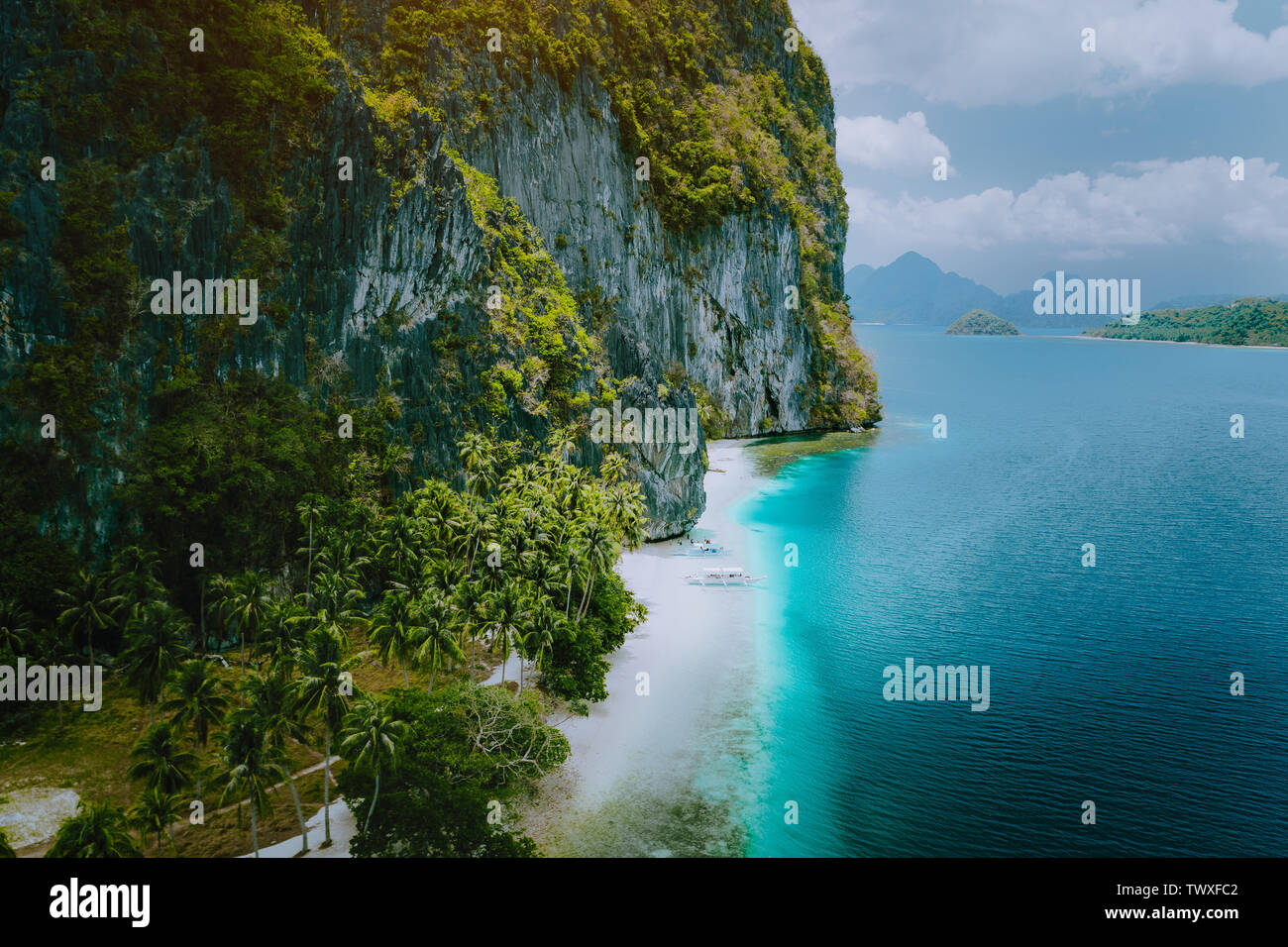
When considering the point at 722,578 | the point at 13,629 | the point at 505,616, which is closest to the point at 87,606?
the point at 13,629

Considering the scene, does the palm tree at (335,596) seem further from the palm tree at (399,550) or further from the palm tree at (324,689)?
the palm tree at (324,689)

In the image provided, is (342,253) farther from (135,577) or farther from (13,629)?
(13,629)

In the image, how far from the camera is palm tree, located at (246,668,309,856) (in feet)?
104

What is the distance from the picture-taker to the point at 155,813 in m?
29.9

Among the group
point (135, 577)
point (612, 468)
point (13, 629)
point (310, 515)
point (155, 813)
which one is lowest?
point (155, 813)

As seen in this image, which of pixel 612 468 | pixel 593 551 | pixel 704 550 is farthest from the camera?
pixel 704 550

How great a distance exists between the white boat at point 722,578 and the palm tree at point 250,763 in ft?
124

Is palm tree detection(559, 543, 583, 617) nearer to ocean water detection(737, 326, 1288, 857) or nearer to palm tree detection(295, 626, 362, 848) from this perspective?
ocean water detection(737, 326, 1288, 857)

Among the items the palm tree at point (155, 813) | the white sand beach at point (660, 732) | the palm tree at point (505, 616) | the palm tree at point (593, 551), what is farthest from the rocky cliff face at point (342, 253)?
the palm tree at point (155, 813)

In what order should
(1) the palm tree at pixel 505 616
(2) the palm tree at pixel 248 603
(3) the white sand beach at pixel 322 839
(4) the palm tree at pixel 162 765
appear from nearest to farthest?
(4) the palm tree at pixel 162 765 → (3) the white sand beach at pixel 322 839 → (1) the palm tree at pixel 505 616 → (2) the palm tree at pixel 248 603

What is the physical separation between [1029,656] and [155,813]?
46997 millimetres

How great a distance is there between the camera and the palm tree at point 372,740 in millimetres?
32000

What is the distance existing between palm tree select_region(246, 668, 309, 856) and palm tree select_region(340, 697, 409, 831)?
227 centimetres

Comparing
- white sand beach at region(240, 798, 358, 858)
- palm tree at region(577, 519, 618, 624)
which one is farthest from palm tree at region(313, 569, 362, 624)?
palm tree at region(577, 519, 618, 624)
